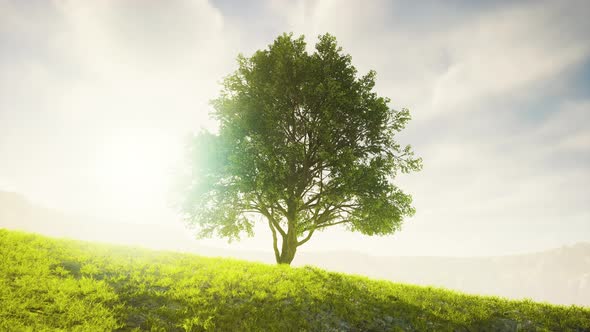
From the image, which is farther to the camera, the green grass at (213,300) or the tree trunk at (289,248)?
the tree trunk at (289,248)

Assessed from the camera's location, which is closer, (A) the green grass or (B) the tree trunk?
(A) the green grass

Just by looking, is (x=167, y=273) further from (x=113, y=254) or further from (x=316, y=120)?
(x=316, y=120)

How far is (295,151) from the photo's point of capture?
1816 centimetres

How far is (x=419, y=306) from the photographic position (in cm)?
1214

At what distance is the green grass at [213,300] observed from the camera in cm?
938

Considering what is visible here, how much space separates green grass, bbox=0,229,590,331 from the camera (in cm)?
938

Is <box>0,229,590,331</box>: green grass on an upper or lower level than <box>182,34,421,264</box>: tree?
lower

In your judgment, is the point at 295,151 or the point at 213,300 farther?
the point at 295,151

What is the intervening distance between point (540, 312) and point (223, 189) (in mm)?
16663

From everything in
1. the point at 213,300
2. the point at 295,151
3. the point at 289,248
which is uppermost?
the point at 295,151

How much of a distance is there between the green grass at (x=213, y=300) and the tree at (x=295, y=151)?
4.39 metres

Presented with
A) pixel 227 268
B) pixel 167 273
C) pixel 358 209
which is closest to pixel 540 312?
pixel 358 209

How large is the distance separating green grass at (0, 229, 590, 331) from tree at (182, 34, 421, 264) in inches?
173

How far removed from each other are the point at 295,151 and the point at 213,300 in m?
9.74
